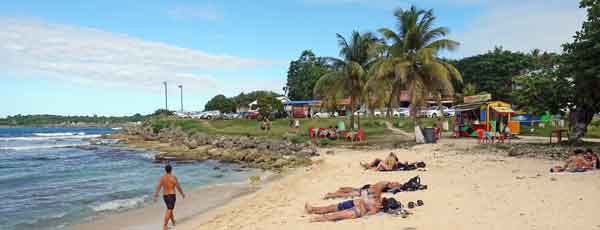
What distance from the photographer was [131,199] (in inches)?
561

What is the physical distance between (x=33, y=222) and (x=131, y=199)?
125 inches

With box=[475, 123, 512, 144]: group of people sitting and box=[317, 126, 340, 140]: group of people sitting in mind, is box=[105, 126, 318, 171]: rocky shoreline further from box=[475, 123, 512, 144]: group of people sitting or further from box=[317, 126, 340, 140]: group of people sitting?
box=[475, 123, 512, 144]: group of people sitting

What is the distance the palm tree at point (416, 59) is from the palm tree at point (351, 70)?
222 inches

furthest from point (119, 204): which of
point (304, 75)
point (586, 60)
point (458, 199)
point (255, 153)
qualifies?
point (304, 75)

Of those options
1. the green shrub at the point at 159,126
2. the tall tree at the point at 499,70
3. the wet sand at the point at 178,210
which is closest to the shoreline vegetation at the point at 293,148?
the wet sand at the point at 178,210

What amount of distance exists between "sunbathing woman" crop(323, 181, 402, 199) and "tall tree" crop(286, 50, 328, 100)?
53132 millimetres

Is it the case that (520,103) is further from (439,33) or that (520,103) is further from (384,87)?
(384,87)

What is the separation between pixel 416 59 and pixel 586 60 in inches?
369

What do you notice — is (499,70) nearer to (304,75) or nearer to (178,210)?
(304,75)

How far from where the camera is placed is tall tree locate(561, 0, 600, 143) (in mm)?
14398

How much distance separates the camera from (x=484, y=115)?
84.5 ft

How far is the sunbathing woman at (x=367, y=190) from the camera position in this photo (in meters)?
9.38

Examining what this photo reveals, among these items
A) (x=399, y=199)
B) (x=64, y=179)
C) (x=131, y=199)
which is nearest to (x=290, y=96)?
(x=64, y=179)

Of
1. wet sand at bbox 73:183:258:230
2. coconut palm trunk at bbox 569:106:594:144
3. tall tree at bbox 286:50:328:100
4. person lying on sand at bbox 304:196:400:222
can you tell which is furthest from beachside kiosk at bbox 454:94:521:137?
tall tree at bbox 286:50:328:100
